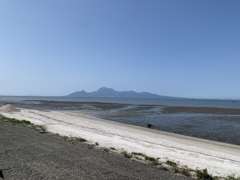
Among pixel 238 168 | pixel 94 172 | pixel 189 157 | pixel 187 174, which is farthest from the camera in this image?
pixel 189 157

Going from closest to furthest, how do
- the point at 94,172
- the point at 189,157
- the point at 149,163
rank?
the point at 94,172, the point at 149,163, the point at 189,157

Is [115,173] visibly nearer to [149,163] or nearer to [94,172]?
[94,172]

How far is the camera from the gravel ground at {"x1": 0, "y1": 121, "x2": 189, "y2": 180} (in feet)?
23.6

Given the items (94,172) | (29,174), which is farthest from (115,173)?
(29,174)

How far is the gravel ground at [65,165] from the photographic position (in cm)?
718

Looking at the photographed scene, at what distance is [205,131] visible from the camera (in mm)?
24688

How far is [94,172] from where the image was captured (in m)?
7.62

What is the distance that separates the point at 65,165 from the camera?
812 centimetres

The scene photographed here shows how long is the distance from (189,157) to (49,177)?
25.2 ft

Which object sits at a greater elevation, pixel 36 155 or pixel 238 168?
pixel 36 155

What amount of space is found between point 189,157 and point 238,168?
228cm

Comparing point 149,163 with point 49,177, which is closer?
point 49,177

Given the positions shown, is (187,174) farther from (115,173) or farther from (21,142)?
(21,142)

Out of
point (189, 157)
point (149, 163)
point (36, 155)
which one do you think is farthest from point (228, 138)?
point (36, 155)
